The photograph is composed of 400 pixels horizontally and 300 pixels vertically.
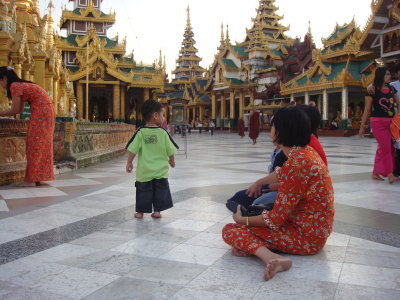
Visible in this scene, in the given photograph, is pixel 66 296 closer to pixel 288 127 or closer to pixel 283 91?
pixel 288 127

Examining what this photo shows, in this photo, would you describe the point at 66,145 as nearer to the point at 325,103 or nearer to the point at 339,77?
the point at 339,77

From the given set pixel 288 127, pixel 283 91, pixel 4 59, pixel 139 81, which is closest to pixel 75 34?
pixel 139 81

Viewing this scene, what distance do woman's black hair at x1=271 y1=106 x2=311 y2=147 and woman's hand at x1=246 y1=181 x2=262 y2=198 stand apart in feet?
1.75

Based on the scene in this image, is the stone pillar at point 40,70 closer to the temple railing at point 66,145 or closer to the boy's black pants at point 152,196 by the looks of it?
the temple railing at point 66,145

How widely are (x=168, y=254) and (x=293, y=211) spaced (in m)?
0.92

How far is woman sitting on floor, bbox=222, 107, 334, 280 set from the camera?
281cm

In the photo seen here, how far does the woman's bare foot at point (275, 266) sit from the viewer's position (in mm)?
2625

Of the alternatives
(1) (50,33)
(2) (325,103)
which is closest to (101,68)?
(1) (50,33)

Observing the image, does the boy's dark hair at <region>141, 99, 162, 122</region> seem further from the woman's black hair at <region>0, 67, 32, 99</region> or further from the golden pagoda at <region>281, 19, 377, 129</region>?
the golden pagoda at <region>281, 19, 377, 129</region>

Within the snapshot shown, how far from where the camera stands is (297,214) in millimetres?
2941

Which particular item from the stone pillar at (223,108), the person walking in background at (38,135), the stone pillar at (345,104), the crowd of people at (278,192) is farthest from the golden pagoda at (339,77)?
the crowd of people at (278,192)

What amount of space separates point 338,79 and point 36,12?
1914 centimetres

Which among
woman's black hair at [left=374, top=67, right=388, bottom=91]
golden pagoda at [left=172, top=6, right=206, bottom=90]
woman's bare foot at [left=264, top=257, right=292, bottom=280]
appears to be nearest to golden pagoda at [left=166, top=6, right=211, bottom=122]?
golden pagoda at [left=172, top=6, right=206, bottom=90]

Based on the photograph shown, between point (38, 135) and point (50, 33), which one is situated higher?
point (50, 33)
